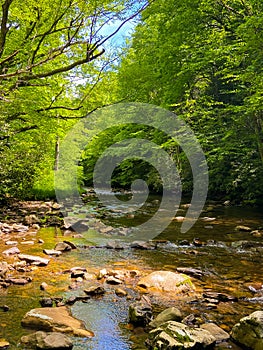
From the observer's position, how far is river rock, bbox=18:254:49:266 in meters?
6.46

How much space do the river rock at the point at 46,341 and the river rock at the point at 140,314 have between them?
0.89m

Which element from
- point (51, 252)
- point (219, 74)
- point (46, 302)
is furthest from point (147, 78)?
point (46, 302)

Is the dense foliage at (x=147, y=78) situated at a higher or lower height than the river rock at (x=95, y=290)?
higher

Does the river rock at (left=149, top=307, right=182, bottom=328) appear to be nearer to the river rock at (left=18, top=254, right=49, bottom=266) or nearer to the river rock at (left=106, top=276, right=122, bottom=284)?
the river rock at (left=106, top=276, right=122, bottom=284)

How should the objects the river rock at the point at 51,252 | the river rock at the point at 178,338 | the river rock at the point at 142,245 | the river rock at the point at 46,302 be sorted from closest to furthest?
the river rock at the point at 178,338
the river rock at the point at 46,302
the river rock at the point at 51,252
the river rock at the point at 142,245

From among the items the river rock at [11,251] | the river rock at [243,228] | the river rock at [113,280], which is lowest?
the river rock at [113,280]

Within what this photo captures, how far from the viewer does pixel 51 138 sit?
13.4 m

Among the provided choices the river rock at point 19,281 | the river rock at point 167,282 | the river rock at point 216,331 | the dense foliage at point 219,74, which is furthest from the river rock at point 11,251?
the dense foliage at point 219,74

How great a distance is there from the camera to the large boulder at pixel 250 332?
356 cm

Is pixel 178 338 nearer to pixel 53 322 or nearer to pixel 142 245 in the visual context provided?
pixel 53 322

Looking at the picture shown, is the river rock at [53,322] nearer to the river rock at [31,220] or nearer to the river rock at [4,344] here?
the river rock at [4,344]

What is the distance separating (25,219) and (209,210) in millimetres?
7618

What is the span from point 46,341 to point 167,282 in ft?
8.19

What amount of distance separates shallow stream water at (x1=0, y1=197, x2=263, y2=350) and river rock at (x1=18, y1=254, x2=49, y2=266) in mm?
159
